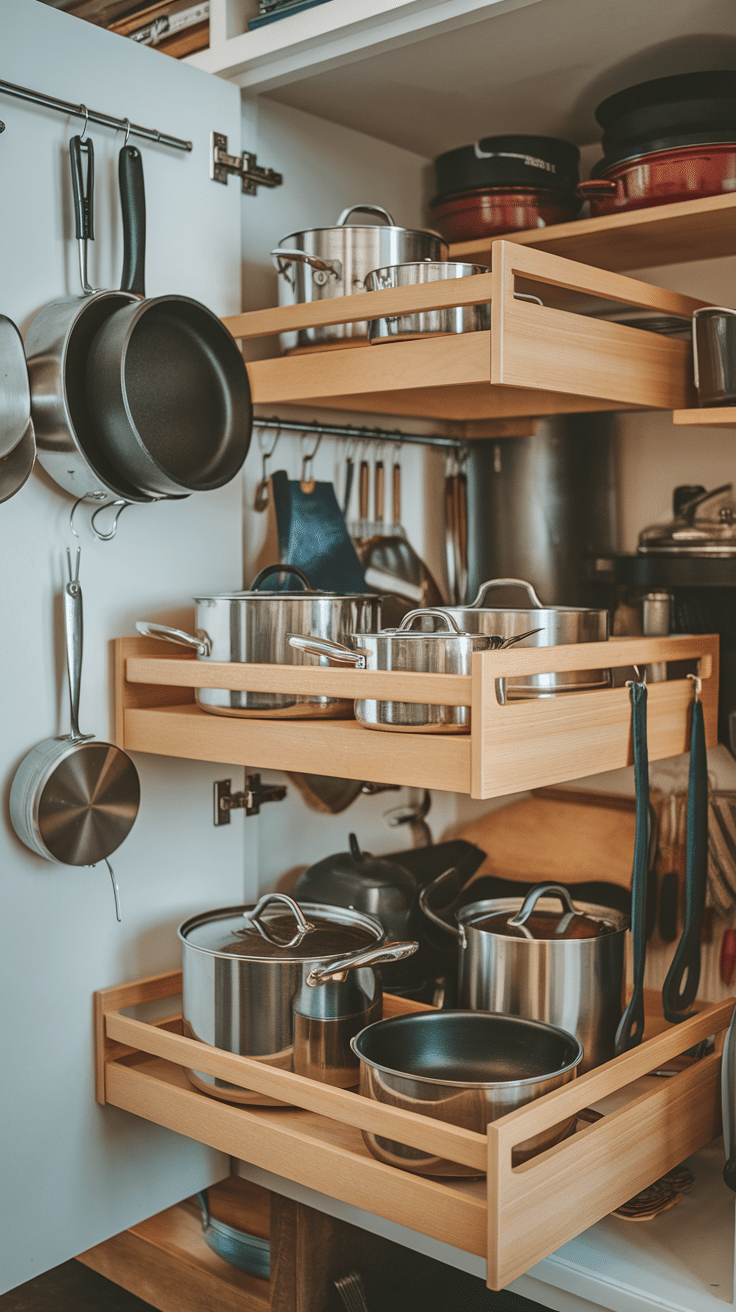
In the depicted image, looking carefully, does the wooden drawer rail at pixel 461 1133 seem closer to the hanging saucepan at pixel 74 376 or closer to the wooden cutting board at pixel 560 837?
the wooden cutting board at pixel 560 837

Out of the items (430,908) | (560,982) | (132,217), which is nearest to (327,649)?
(560,982)

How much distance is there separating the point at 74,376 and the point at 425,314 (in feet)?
1.31

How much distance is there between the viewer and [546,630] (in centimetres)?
125

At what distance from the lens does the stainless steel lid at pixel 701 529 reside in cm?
157

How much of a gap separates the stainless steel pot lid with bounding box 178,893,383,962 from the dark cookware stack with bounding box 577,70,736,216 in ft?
3.18

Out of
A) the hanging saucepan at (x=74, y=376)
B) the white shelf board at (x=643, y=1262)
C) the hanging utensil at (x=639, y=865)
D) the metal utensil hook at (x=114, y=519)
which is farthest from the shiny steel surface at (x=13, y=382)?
the white shelf board at (x=643, y=1262)

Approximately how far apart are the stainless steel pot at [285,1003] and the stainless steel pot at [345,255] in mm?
689

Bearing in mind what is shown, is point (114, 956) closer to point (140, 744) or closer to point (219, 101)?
point (140, 744)

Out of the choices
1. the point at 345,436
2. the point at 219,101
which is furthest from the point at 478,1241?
the point at 219,101

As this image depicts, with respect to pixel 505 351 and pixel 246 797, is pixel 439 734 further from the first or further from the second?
pixel 246 797

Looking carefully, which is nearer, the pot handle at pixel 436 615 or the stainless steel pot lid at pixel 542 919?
the pot handle at pixel 436 615

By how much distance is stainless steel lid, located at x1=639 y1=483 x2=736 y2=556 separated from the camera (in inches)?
61.9

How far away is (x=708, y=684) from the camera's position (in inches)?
59.4

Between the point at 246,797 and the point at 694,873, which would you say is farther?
the point at 246,797
